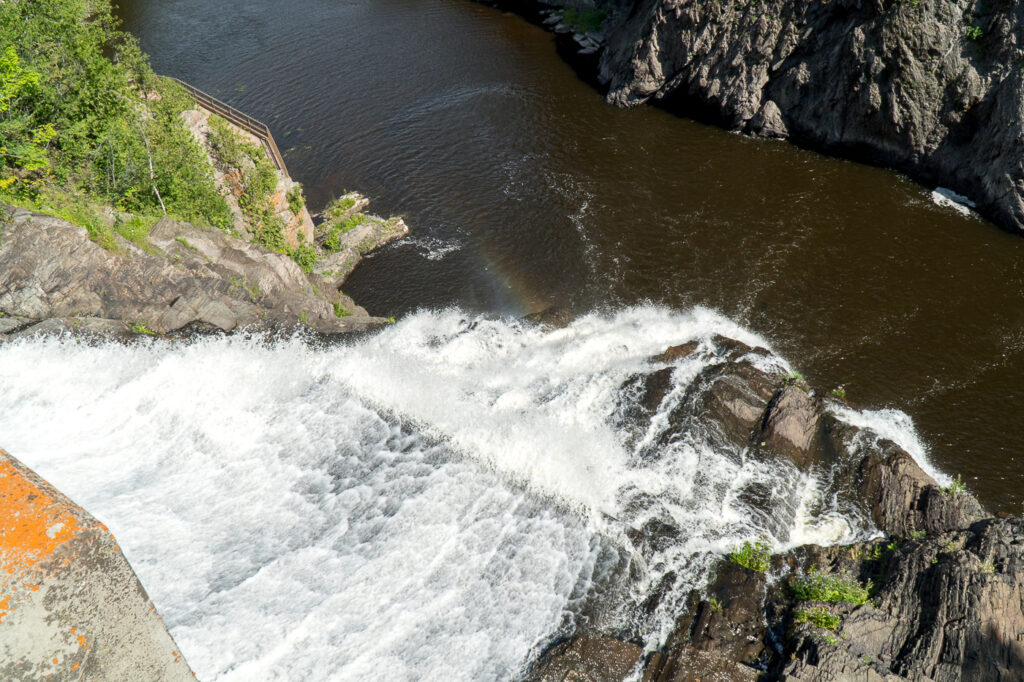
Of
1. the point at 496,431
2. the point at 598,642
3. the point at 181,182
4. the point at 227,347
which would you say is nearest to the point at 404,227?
the point at 181,182

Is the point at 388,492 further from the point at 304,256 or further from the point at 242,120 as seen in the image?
the point at 242,120

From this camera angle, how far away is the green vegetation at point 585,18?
4644 cm

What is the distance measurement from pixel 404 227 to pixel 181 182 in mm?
9342

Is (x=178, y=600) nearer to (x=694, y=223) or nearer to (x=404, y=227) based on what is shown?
(x=404, y=227)

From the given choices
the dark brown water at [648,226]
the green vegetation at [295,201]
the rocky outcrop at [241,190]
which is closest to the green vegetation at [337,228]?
the rocky outcrop at [241,190]

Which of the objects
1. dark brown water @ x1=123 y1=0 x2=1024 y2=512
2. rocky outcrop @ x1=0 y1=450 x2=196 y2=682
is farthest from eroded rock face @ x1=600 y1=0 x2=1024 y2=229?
rocky outcrop @ x1=0 y1=450 x2=196 y2=682

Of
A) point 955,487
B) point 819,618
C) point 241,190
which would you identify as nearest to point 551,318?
point 955,487

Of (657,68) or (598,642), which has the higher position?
(657,68)

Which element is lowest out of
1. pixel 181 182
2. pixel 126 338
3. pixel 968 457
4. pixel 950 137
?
pixel 968 457

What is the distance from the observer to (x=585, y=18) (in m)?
47.2

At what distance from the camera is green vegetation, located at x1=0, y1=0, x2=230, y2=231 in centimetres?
2141

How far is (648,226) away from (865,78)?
12763 millimetres

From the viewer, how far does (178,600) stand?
12.7 m

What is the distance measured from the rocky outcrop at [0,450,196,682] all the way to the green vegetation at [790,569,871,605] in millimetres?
11984
